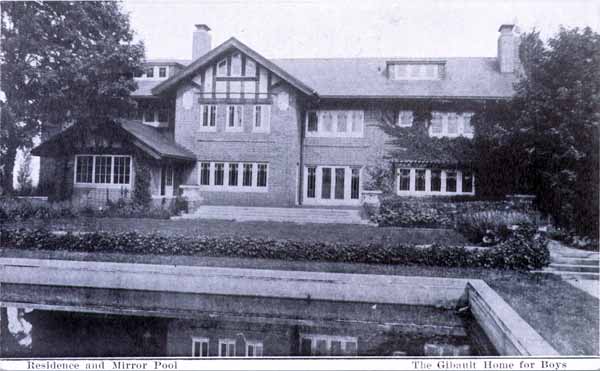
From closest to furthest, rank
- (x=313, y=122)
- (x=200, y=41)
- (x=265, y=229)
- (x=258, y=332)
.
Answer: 1. (x=258, y=332)
2. (x=265, y=229)
3. (x=313, y=122)
4. (x=200, y=41)

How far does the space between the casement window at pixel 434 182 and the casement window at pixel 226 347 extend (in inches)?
575

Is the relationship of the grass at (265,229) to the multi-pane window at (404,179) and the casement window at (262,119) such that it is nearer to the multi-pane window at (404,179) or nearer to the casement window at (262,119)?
the multi-pane window at (404,179)

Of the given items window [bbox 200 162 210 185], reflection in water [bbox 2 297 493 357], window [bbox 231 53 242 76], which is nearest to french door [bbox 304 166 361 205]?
window [bbox 200 162 210 185]

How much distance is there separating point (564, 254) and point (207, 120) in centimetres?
1517

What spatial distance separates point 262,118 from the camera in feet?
70.5

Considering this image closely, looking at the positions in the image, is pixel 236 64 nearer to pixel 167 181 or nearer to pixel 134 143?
pixel 134 143

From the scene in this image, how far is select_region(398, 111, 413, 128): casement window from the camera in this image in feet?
72.3

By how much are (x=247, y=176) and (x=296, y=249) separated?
9640 millimetres

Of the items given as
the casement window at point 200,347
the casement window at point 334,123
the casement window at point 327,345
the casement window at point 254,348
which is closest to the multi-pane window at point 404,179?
the casement window at point 334,123

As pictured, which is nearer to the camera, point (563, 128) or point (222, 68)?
point (563, 128)

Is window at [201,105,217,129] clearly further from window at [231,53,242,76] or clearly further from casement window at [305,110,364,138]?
casement window at [305,110,364,138]

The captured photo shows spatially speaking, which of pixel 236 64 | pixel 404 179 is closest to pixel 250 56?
pixel 236 64

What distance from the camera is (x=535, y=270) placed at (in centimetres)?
1170

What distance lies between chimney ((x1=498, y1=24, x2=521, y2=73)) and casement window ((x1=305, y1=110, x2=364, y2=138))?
A: 24.7ft
